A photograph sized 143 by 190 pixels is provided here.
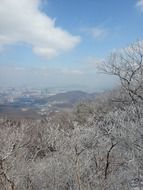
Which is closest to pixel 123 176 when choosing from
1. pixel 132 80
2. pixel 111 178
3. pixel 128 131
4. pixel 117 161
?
pixel 111 178

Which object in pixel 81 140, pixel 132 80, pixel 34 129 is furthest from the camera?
pixel 34 129

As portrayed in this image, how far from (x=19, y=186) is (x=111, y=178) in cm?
509

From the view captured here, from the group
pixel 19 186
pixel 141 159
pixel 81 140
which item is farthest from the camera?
pixel 81 140

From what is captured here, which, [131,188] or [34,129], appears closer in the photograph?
[131,188]

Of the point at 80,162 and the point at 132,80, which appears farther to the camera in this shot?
the point at 80,162

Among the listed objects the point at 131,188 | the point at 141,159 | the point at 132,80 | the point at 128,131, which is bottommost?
the point at 131,188

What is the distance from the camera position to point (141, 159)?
11.5m

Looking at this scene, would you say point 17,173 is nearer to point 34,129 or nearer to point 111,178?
point 111,178

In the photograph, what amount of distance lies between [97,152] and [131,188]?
2.85 metres

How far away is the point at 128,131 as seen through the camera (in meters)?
12.2

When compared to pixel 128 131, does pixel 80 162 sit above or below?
below

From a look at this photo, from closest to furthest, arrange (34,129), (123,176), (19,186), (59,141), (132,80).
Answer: (132,80)
(123,176)
(19,186)
(59,141)
(34,129)

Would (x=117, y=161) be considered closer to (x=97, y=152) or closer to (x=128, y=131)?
(x=97, y=152)

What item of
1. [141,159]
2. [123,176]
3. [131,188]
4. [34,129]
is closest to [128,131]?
[141,159]
